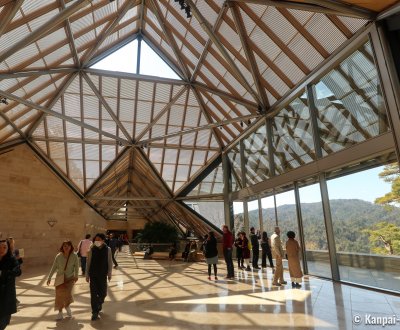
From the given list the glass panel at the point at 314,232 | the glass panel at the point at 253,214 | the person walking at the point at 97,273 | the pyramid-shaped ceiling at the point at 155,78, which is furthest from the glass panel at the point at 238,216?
the person walking at the point at 97,273

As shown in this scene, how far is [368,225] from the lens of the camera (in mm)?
7734

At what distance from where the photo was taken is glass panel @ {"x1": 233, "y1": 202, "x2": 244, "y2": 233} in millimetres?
16703

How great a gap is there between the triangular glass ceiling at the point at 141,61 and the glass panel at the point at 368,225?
35.1ft

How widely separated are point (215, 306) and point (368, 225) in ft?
16.7

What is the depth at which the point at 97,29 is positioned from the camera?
12008mm

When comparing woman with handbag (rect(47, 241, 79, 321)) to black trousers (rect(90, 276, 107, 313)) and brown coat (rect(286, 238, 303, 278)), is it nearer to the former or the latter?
black trousers (rect(90, 276, 107, 313))

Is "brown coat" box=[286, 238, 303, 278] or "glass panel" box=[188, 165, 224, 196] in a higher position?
"glass panel" box=[188, 165, 224, 196]

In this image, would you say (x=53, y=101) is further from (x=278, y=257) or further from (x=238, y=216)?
(x=278, y=257)

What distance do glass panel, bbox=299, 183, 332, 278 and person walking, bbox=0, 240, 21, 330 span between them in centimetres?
894

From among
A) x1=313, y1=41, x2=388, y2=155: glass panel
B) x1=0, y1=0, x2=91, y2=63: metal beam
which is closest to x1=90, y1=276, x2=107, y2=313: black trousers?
x1=0, y1=0, x2=91, y2=63: metal beam

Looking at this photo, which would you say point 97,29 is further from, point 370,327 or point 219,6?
point 370,327

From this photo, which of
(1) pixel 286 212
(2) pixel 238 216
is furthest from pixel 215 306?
(2) pixel 238 216

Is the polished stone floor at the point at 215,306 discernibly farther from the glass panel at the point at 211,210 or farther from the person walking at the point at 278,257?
A: the glass panel at the point at 211,210

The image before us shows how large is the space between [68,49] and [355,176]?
495 inches
